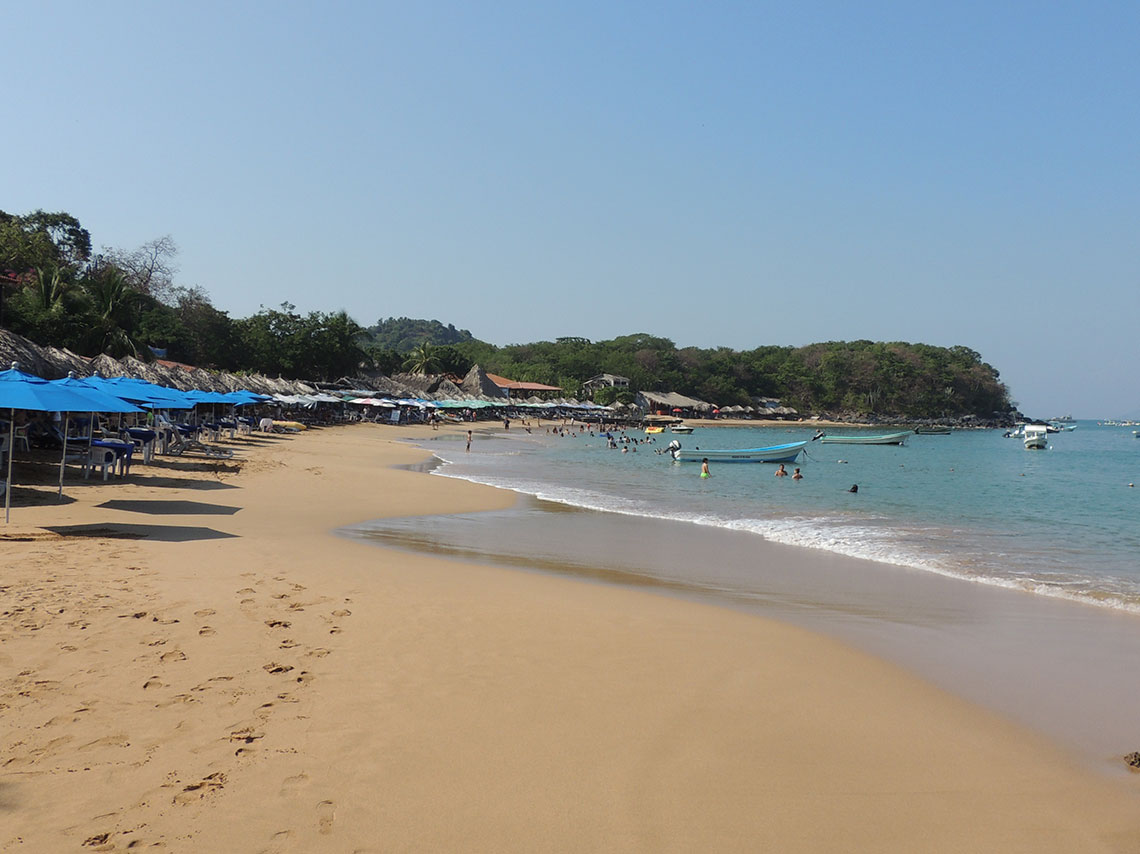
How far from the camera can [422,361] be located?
76.3 m

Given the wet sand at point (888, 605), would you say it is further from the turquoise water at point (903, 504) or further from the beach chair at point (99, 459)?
the beach chair at point (99, 459)

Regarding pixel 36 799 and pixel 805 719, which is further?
pixel 805 719

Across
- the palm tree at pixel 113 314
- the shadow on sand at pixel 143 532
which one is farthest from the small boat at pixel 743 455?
the shadow on sand at pixel 143 532

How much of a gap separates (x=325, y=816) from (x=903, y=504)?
64.0 ft

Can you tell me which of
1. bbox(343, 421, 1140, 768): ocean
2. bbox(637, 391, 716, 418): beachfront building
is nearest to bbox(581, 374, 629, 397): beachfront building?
bbox(637, 391, 716, 418): beachfront building

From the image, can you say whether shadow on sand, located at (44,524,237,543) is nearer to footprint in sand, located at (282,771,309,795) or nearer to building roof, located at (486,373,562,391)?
footprint in sand, located at (282,771,309,795)

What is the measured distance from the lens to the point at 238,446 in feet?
81.4

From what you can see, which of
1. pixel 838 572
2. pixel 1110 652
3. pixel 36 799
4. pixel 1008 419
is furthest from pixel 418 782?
pixel 1008 419

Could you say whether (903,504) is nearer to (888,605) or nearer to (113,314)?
(888,605)

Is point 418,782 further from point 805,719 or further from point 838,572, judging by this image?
point 838,572

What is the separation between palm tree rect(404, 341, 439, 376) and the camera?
7612cm

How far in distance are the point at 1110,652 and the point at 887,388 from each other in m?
111

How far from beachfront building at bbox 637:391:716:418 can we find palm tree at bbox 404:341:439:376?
25751 mm

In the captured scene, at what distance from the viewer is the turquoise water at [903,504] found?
442 inches
